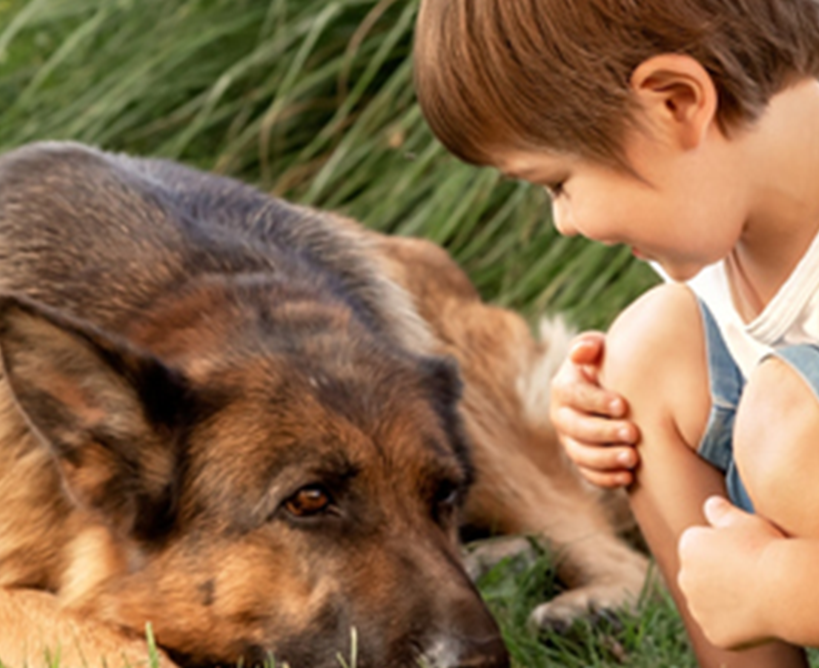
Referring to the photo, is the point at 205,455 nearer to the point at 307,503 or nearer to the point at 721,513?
the point at 307,503

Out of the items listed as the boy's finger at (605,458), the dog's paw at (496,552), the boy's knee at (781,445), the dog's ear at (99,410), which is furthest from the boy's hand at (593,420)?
the dog's paw at (496,552)

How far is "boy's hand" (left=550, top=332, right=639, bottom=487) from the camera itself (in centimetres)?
290

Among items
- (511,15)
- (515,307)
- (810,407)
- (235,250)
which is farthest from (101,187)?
(515,307)

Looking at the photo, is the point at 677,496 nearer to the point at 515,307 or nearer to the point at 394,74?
the point at 515,307

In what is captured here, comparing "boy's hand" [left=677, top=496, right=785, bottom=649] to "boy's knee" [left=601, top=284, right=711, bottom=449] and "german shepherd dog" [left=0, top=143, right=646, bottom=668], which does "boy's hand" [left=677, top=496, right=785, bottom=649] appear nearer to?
"boy's knee" [left=601, top=284, right=711, bottom=449]

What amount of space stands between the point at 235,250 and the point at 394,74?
2.81 meters

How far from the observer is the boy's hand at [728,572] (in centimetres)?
238

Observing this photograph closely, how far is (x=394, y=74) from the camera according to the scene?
609 cm

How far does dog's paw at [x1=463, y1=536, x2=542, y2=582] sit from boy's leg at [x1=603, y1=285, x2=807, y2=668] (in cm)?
116

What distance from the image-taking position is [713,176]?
2.52m

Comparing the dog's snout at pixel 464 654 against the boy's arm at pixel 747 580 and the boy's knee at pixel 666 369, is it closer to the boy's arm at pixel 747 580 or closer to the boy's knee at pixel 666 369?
the boy's arm at pixel 747 580

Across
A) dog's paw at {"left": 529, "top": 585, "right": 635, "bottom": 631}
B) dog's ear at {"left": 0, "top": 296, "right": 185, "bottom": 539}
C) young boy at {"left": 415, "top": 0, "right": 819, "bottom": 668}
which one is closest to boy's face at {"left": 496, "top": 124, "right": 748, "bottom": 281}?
young boy at {"left": 415, "top": 0, "right": 819, "bottom": 668}

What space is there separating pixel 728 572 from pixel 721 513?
123mm

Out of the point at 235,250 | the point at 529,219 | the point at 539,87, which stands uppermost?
the point at 539,87
